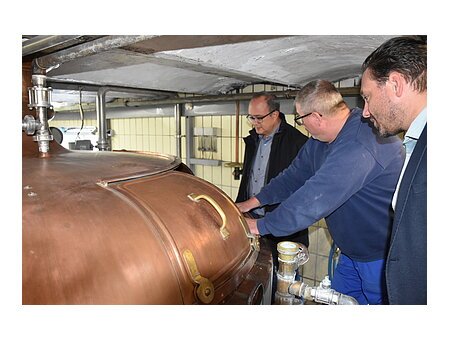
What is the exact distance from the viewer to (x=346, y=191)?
4.39 ft

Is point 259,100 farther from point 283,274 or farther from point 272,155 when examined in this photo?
point 283,274

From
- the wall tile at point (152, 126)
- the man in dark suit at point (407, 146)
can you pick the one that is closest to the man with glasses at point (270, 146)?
the man in dark suit at point (407, 146)

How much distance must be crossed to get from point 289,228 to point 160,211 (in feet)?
2.12

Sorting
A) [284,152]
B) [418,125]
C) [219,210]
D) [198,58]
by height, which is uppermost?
[198,58]

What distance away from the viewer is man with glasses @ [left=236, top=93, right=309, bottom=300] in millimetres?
2295

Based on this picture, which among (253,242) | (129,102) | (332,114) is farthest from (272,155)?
(129,102)

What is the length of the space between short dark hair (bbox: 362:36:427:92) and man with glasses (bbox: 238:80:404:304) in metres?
0.43

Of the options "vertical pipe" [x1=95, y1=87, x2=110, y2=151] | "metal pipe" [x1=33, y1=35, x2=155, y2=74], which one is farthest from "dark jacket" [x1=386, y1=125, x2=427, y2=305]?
"vertical pipe" [x1=95, y1=87, x2=110, y2=151]

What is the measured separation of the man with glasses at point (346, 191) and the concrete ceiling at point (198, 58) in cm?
26

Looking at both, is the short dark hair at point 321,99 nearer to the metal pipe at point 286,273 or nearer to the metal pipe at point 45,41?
the metal pipe at point 286,273

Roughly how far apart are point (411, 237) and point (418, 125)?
33 cm

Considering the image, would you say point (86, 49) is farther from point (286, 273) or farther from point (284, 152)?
point (284, 152)

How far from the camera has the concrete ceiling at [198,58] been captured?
1.09 meters

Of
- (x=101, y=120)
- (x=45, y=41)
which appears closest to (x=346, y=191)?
(x=45, y=41)
